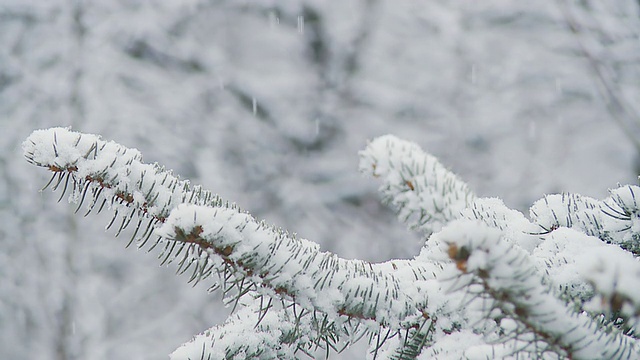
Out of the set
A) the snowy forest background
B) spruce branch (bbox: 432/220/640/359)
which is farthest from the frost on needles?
the snowy forest background

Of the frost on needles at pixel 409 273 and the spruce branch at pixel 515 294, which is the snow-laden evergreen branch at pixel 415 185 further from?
the spruce branch at pixel 515 294

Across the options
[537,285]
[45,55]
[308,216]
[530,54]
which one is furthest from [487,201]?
[530,54]

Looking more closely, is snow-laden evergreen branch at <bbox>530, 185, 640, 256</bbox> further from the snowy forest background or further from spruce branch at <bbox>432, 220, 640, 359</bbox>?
the snowy forest background

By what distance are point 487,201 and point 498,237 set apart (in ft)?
1.24

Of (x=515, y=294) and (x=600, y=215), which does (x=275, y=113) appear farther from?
(x=515, y=294)

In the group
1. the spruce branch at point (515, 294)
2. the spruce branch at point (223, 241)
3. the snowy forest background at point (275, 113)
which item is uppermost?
the snowy forest background at point (275, 113)

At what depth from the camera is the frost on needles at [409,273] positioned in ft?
1.00

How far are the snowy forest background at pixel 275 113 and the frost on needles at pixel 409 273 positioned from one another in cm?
262

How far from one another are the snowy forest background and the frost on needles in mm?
2617

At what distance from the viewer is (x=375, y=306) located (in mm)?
449

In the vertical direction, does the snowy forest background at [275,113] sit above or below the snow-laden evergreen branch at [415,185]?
above

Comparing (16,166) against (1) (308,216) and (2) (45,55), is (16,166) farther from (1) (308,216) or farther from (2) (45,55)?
(1) (308,216)

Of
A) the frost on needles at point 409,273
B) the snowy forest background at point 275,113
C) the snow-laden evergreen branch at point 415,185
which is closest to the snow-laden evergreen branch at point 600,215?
the frost on needles at point 409,273

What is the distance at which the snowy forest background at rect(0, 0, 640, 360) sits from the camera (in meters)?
3.42
